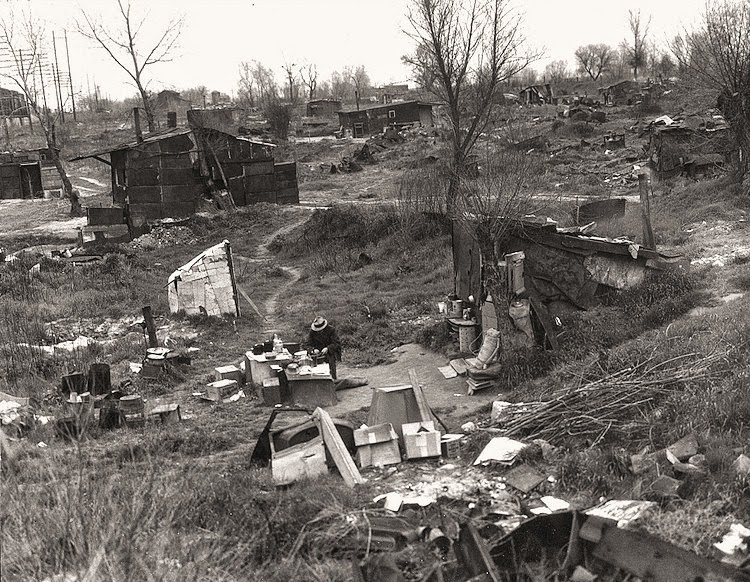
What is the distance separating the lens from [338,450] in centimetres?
825

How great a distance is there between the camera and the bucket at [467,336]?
42.3ft

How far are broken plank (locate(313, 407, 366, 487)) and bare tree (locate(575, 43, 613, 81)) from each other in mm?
81158

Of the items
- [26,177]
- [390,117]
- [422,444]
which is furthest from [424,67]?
[390,117]

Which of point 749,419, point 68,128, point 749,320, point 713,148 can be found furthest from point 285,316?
point 68,128

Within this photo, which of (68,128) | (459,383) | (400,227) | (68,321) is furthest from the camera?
(68,128)

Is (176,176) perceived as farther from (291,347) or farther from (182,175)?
(291,347)

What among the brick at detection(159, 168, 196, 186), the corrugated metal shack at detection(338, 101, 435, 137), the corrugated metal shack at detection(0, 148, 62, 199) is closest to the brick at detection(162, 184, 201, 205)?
the brick at detection(159, 168, 196, 186)

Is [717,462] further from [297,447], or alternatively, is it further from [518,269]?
[518,269]

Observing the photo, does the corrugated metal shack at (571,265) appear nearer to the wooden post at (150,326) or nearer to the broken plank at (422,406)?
the broken plank at (422,406)

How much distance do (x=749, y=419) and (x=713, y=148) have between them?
64.4 ft

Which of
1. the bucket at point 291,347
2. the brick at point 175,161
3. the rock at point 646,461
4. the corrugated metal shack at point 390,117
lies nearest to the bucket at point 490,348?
the bucket at point 291,347

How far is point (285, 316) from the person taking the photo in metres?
16.7

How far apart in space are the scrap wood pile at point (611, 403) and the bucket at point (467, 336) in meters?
3.73

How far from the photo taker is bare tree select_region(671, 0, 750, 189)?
2095 centimetres
